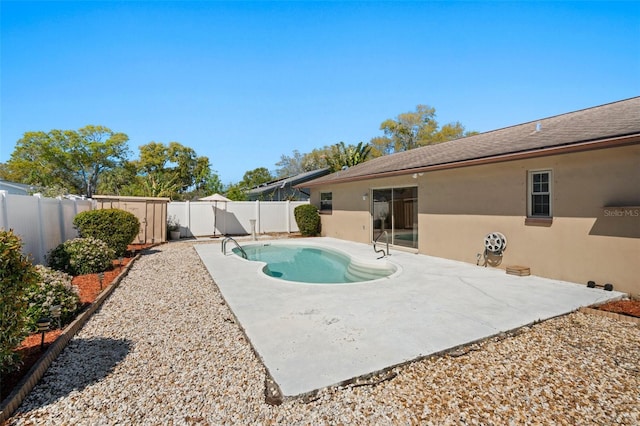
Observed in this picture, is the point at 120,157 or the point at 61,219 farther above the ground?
the point at 120,157

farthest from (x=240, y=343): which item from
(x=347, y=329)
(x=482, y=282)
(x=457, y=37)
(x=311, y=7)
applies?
(x=457, y=37)

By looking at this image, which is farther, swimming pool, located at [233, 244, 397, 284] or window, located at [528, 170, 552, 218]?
swimming pool, located at [233, 244, 397, 284]

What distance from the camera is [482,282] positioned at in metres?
7.43

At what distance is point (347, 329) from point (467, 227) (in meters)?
6.66

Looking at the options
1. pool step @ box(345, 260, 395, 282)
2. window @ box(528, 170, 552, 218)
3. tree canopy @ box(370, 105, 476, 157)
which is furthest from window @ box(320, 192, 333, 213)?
tree canopy @ box(370, 105, 476, 157)

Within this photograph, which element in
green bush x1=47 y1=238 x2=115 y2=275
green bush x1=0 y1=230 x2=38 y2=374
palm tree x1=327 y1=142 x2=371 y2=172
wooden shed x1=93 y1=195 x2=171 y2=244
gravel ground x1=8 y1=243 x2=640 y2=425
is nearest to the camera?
gravel ground x1=8 y1=243 x2=640 y2=425

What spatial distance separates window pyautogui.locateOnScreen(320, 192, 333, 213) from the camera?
18.2 metres

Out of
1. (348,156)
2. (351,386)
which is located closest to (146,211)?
(351,386)

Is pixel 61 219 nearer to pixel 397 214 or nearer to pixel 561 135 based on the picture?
pixel 397 214

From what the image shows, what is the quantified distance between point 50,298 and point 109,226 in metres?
6.48

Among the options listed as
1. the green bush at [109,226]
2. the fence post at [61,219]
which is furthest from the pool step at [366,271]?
the fence post at [61,219]

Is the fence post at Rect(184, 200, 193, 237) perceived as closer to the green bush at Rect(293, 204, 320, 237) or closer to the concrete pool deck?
the green bush at Rect(293, 204, 320, 237)

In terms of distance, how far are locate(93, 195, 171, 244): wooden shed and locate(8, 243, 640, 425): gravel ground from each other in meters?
11.6

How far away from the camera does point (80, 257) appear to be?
27.7ft
